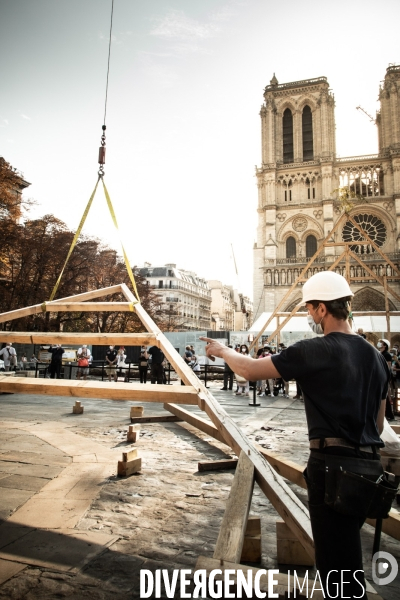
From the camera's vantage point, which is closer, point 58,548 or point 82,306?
point 58,548

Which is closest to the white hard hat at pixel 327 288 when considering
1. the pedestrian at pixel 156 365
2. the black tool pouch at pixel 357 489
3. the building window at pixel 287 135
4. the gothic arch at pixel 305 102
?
the black tool pouch at pixel 357 489

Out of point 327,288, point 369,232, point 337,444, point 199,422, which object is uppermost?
point 369,232

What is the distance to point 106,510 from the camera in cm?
342

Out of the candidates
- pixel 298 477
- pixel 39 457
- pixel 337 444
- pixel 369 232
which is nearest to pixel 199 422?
pixel 39 457

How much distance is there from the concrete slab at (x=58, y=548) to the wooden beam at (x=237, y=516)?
3.65ft

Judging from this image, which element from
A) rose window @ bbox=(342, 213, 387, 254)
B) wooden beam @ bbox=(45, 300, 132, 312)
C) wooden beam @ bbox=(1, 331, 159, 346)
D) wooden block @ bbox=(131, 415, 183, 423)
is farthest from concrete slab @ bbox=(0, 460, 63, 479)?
rose window @ bbox=(342, 213, 387, 254)

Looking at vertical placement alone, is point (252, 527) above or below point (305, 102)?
below

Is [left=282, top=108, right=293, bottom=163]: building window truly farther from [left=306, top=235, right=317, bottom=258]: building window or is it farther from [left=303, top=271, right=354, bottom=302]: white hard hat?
[left=303, top=271, right=354, bottom=302]: white hard hat

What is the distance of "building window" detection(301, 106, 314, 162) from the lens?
4441 cm

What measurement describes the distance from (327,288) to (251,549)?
6.31ft

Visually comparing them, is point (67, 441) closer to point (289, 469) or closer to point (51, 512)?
point (51, 512)

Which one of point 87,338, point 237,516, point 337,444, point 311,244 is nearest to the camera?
point 337,444

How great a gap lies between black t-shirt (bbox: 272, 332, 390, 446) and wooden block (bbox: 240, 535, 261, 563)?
1.26 metres

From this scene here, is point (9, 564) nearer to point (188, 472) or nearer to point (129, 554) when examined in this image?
point (129, 554)
